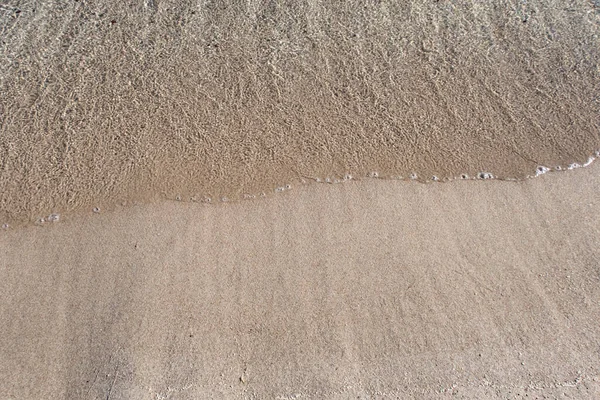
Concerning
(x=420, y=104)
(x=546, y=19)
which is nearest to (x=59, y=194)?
(x=420, y=104)

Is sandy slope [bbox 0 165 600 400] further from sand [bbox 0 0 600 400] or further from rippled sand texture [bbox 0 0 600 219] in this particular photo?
rippled sand texture [bbox 0 0 600 219]

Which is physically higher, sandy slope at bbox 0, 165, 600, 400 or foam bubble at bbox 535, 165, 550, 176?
foam bubble at bbox 535, 165, 550, 176

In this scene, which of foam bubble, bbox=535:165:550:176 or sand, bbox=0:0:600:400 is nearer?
sand, bbox=0:0:600:400

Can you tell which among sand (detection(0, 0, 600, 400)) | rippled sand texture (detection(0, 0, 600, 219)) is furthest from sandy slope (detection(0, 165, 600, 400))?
rippled sand texture (detection(0, 0, 600, 219))

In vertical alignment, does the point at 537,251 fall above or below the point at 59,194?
above

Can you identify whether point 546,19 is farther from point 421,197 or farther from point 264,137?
point 264,137

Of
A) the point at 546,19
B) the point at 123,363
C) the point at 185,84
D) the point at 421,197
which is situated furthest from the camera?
the point at 546,19
